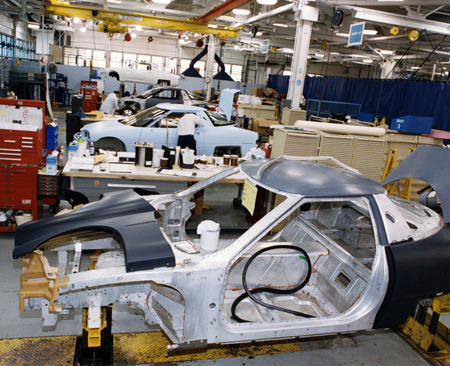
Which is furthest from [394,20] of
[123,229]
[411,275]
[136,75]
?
[136,75]

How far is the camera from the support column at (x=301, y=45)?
957 cm

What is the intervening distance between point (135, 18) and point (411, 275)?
1751cm

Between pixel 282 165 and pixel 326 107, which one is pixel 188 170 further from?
pixel 326 107

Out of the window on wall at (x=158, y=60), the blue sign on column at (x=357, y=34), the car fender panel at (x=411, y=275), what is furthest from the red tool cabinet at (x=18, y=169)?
the window on wall at (x=158, y=60)

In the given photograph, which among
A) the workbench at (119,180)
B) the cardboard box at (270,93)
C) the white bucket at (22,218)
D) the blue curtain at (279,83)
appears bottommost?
the white bucket at (22,218)

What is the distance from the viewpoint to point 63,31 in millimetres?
27750

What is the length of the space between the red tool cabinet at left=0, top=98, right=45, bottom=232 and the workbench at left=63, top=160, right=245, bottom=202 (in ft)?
1.44

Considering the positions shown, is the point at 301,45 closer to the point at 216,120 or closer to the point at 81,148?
the point at 216,120

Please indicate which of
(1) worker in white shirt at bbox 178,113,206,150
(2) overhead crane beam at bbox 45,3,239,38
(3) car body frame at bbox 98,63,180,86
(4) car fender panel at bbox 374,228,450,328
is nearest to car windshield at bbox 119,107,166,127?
(1) worker in white shirt at bbox 178,113,206,150

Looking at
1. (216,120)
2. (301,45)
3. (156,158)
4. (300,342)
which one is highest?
(301,45)

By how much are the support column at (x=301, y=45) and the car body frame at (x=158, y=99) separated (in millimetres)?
4790

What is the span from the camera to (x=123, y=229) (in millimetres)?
2650

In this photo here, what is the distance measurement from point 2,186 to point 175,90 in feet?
32.1

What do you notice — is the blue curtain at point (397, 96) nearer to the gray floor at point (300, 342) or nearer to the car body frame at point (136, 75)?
the car body frame at point (136, 75)
